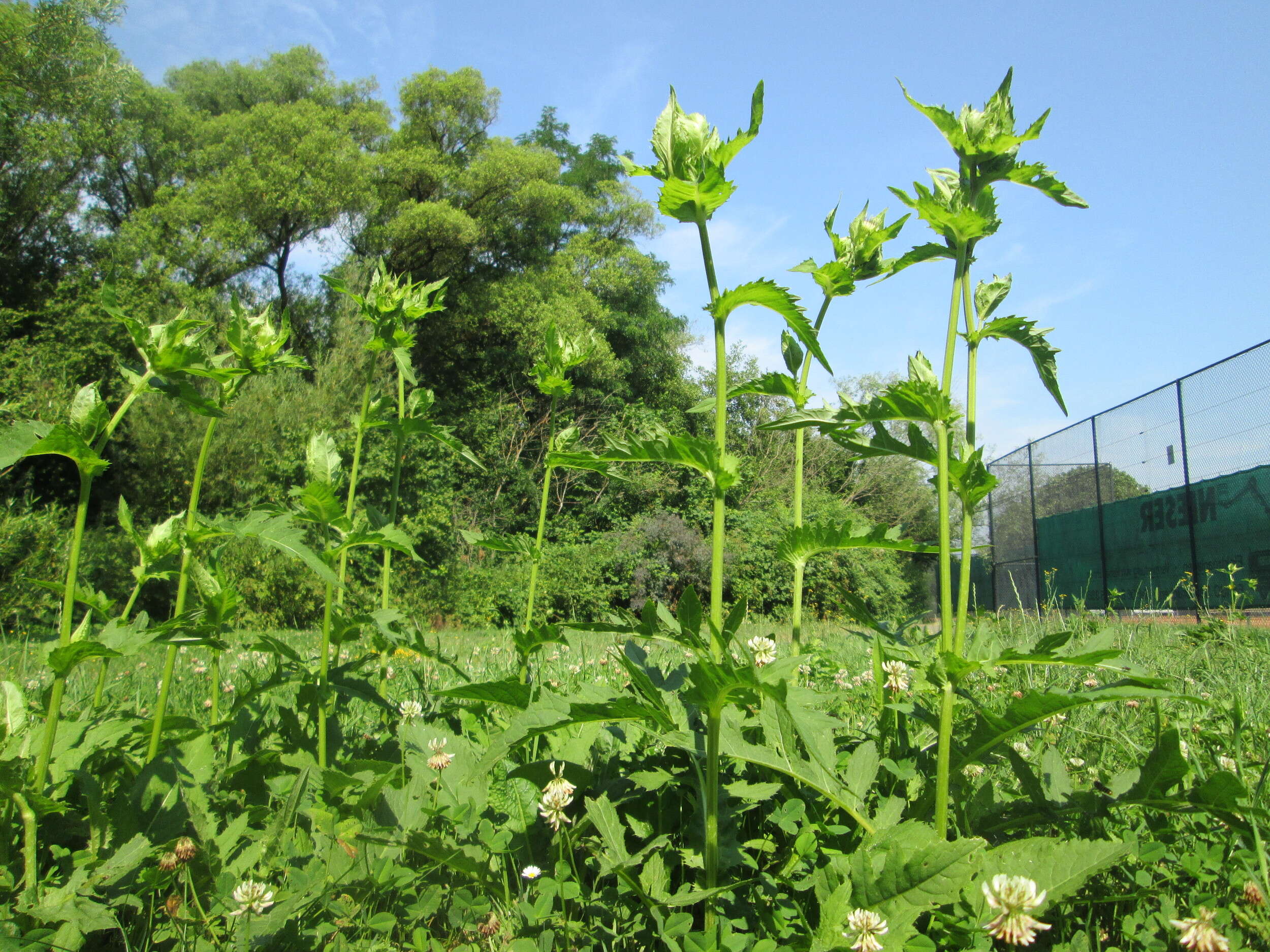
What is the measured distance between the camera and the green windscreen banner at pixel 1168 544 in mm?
8602

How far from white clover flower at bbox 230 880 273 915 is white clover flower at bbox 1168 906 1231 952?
1.39 metres

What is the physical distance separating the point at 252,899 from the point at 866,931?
978mm

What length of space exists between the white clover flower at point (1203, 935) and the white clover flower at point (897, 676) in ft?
2.53

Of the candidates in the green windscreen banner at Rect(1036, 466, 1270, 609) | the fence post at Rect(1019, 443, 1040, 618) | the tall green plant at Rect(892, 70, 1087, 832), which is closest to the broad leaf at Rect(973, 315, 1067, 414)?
the tall green plant at Rect(892, 70, 1087, 832)

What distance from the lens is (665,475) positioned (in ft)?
54.9

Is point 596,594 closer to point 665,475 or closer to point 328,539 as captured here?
point 665,475

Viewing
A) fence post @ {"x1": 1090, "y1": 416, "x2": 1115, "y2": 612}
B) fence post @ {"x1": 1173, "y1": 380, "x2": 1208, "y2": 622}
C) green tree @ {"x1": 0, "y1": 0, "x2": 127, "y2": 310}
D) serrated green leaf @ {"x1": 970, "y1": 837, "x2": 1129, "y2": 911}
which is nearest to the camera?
serrated green leaf @ {"x1": 970, "y1": 837, "x2": 1129, "y2": 911}

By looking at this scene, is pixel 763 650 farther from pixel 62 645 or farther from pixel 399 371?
pixel 62 645

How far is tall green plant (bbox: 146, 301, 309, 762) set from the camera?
137 centimetres

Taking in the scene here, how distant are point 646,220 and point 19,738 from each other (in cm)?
2495

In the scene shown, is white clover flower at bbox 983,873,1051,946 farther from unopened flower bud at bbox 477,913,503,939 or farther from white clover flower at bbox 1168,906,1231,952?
unopened flower bud at bbox 477,913,503,939

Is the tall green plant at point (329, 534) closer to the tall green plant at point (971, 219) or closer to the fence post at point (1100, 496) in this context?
the tall green plant at point (971, 219)

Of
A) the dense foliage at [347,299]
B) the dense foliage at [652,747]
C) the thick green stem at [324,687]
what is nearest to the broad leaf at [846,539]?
the dense foliage at [652,747]

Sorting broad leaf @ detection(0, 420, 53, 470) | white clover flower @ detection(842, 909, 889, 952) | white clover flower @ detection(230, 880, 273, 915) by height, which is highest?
broad leaf @ detection(0, 420, 53, 470)
